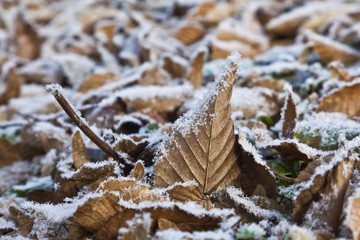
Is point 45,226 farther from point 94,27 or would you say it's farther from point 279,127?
point 94,27

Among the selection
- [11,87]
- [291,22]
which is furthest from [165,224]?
[291,22]

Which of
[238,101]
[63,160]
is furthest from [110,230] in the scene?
[238,101]

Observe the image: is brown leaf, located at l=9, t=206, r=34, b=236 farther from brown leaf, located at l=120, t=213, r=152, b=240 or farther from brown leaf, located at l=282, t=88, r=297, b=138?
brown leaf, located at l=282, t=88, r=297, b=138

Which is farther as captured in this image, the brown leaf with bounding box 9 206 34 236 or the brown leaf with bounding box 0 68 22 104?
the brown leaf with bounding box 0 68 22 104

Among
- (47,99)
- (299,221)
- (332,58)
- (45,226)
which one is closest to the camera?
(299,221)

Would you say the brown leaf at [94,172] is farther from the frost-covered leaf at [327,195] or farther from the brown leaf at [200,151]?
the frost-covered leaf at [327,195]

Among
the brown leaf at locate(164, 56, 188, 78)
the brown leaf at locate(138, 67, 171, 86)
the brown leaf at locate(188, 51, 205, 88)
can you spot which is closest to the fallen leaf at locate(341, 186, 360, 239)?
the brown leaf at locate(188, 51, 205, 88)
